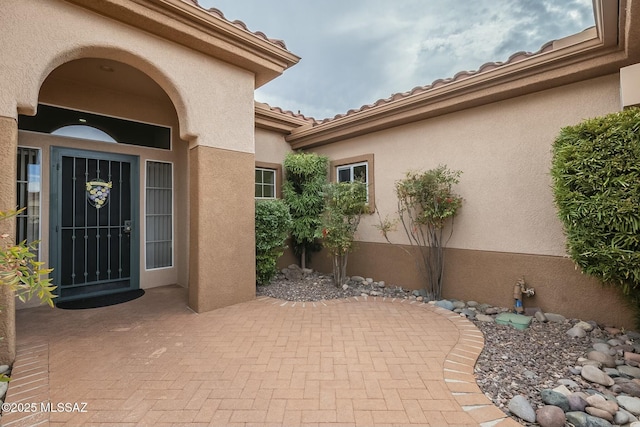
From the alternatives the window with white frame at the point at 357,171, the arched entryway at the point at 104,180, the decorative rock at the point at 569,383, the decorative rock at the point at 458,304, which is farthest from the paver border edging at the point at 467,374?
the arched entryway at the point at 104,180

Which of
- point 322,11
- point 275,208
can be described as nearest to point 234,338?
point 275,208

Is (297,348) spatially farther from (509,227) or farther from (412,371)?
(509,227)

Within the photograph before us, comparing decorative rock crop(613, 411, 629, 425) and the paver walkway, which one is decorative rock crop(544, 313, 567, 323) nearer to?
the paver walkway

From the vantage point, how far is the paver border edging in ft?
8.48

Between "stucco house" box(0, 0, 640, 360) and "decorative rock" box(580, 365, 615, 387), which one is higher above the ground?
"stucco house" box(0, 0, 640, 360)

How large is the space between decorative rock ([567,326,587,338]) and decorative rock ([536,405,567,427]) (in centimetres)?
227

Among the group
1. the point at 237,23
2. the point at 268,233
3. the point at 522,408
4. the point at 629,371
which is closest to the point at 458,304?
the point at 629,371

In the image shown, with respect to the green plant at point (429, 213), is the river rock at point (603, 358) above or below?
below

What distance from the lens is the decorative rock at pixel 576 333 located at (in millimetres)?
4281

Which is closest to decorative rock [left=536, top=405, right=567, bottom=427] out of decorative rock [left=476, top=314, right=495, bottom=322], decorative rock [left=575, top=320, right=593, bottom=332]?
decorative rock [left=476, top=314, right=495, bottom=322]

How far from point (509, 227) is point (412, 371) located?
3.64 meters

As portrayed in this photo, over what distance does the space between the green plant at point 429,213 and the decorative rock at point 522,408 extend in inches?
133

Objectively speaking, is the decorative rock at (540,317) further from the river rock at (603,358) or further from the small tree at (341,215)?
the small tree at (341,215)

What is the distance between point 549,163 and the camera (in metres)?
5.00
